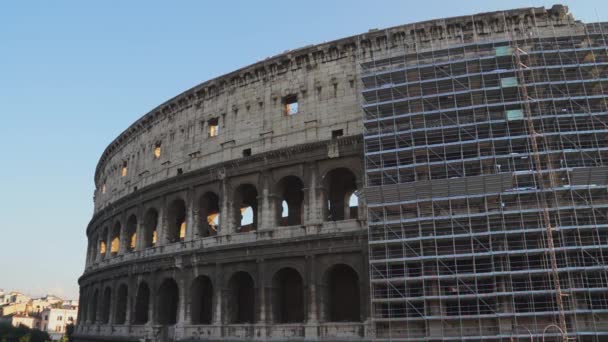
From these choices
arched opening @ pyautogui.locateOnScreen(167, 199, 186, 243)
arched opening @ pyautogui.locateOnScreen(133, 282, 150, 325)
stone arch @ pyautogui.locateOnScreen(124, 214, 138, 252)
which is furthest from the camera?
stone arch @ pyautogui.locateOnScreen(124, 214, 138, 252)

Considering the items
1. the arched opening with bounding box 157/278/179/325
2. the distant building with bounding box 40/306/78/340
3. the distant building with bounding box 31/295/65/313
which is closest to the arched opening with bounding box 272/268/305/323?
the arched opening with bounding box 157/278/179/325

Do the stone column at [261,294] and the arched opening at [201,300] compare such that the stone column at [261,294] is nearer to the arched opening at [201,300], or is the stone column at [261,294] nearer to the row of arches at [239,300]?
the row of arches at [239,300]

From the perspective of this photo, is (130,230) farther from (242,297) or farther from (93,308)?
(242,297)

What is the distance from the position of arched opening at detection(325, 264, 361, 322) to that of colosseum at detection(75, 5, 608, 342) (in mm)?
70

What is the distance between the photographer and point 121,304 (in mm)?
31359

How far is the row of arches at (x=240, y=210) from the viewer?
24.0 metres

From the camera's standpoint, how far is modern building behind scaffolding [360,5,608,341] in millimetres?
17375

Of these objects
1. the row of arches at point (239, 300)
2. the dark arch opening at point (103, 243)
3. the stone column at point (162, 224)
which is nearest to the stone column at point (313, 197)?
the row of arches at point (239, 300)

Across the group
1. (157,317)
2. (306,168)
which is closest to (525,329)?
(306,168)

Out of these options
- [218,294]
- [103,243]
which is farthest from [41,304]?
[218,294]

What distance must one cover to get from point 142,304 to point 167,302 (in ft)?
8.35

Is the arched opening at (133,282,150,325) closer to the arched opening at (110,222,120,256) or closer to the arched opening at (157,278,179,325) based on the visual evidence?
the arched opening at (157,278,179,325)

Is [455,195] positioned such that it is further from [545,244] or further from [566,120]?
[566,120]

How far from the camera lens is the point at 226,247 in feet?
78.9
